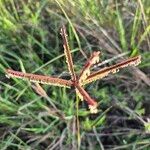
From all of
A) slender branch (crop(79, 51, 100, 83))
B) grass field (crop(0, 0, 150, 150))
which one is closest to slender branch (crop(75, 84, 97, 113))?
slender branch (crop(79, 51, 100, 83))

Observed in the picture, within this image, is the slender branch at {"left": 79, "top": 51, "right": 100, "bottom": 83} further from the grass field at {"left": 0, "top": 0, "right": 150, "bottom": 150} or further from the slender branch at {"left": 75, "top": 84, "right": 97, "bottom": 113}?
the grass field at {"left": 0, "top": 0, "right": 150, "bottom": 150}

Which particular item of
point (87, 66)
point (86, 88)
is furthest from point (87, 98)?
point (86, 88)

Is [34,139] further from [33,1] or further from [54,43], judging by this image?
[33,1]

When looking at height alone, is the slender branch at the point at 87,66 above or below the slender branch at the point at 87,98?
above

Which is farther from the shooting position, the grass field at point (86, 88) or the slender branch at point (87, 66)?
the grass field at point (86, 88)

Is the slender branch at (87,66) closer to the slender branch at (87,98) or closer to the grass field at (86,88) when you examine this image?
the slender branch at (87,98)

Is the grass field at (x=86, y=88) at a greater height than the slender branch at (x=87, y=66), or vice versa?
the slender branch at (x=87, y=66)

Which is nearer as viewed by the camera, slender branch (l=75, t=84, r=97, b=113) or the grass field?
slender branch (l=75, t=84, r=97, b=113)

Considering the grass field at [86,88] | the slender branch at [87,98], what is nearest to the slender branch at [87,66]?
the slender branch at [87,98]

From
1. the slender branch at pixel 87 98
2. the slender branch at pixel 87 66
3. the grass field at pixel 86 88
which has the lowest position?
the grass field at pixel 86 88
